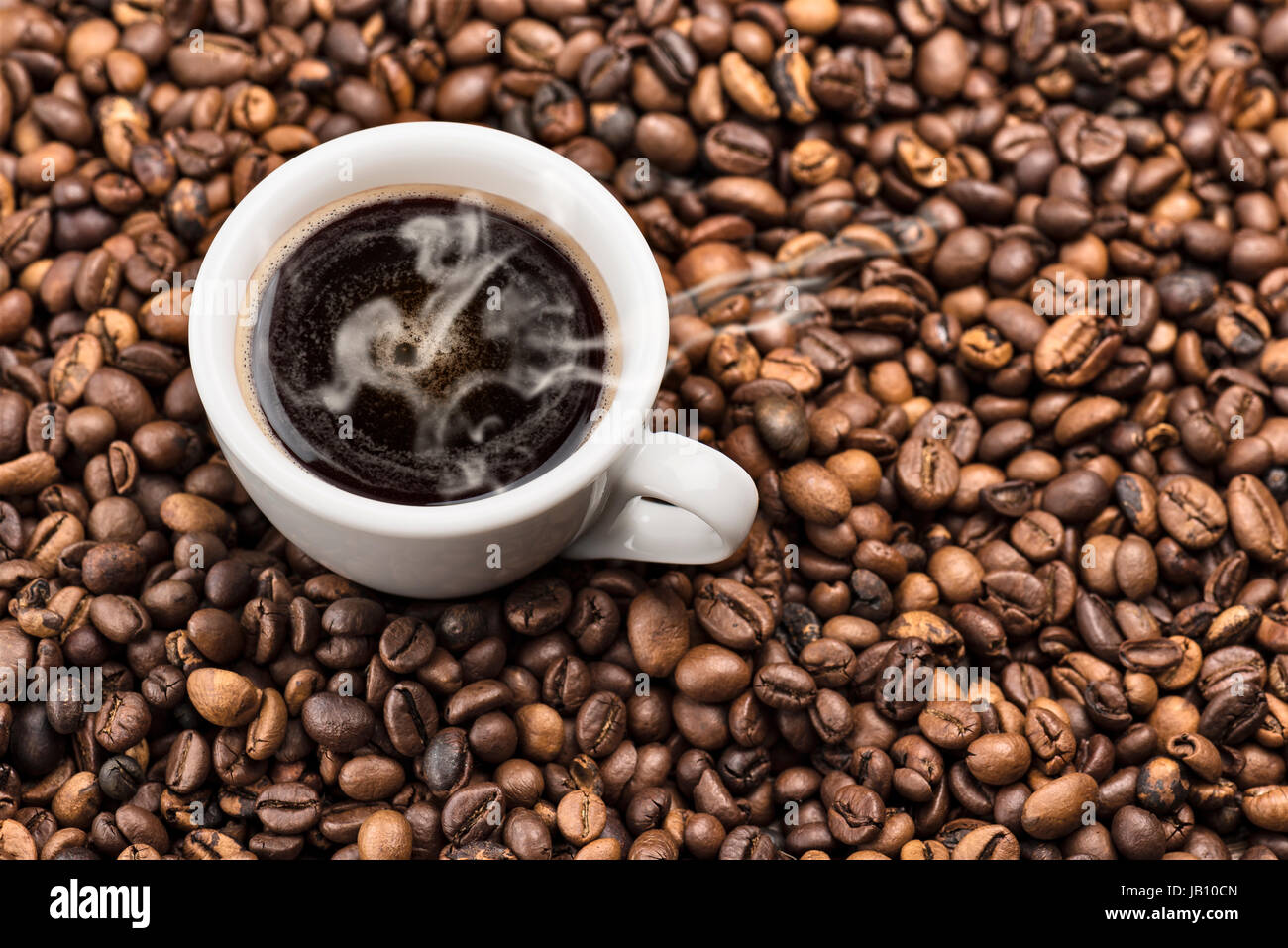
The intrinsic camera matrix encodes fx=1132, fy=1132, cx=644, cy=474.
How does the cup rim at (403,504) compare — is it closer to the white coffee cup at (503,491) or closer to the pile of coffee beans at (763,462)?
the white coffee cup at (503,491)

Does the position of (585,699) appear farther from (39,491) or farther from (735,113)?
(735,113)

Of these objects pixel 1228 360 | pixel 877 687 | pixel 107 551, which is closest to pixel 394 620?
pixel 107 551

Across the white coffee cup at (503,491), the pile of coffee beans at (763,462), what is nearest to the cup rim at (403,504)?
the white coffee cup at (503,491)

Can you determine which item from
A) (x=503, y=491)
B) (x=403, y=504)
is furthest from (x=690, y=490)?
(x=403, y=504)

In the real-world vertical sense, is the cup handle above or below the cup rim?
below

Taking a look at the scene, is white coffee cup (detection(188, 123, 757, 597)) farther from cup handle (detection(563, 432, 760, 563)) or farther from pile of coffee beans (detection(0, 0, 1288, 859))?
pile of coffee beans (detection(0, 0, 1288, 859))

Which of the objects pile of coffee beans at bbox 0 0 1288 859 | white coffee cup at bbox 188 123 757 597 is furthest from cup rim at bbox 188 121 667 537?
pile of coffee beans at bbox 0 0 1288 859
